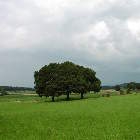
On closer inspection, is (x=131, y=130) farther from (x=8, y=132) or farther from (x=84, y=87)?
(x=84, y=87)

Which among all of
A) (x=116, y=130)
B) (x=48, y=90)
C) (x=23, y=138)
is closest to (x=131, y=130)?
(x=116, y=130)

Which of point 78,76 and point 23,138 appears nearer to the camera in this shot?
point 23,138

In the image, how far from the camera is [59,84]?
12031 centimetres

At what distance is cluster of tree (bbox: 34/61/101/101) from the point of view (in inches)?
4734

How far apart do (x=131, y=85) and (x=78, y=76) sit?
218ft

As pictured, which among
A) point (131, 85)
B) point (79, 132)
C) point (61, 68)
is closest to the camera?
point (79, 132)

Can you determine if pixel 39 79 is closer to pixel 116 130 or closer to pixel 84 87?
pixel 84 87

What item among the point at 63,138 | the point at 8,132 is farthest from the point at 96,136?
the point at 8,132

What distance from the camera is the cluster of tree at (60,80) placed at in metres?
120

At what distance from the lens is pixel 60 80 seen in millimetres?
121000

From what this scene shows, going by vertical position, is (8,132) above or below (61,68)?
below

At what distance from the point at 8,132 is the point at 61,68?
93501 millimetres

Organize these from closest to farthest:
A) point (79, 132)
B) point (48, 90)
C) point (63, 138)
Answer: point (63, 138), point (79, 132), point (48, 90)

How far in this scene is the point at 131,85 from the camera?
611 ft
